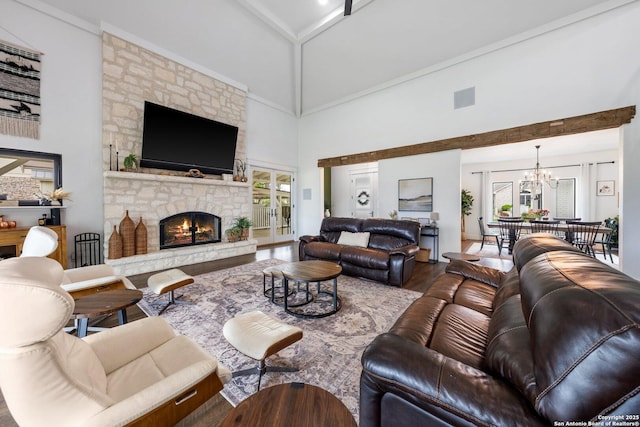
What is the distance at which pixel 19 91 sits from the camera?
3.68 m

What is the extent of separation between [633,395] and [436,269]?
4.46 metres

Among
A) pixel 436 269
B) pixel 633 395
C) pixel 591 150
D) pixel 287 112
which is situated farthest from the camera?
pixel 287 112

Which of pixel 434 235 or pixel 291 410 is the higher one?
pixel 434 235

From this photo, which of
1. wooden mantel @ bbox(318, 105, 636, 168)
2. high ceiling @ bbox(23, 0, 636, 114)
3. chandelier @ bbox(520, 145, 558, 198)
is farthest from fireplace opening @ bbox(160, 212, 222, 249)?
chandelier @ bbox(520, 145, 558, 198)

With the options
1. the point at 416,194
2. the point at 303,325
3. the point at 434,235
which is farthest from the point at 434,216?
the point at 303,325

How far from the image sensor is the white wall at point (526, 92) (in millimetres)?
3781

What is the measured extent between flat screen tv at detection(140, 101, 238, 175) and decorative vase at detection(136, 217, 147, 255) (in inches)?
47.6

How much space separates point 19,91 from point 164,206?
255 cm

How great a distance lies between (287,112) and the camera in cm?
774

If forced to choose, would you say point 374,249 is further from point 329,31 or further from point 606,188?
point 606,188

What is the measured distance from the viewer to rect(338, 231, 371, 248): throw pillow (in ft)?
14.9

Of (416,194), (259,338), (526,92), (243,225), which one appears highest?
(526,92)

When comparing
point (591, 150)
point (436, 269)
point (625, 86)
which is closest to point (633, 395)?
point (436, 269)

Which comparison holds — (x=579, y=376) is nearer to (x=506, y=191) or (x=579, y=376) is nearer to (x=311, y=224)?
(x=311, y=224)
